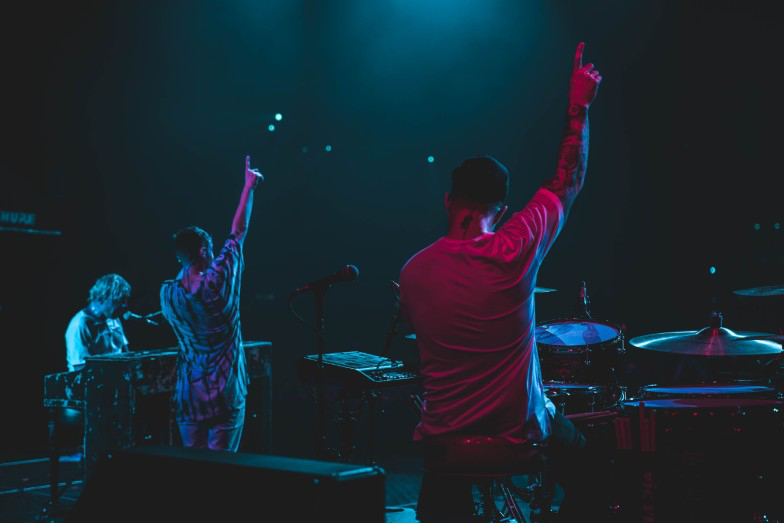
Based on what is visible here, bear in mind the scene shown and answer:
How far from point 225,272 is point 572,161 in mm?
2447

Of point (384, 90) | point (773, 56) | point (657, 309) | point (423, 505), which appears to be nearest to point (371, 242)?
point (384, 90)

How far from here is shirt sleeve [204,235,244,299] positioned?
4.17m

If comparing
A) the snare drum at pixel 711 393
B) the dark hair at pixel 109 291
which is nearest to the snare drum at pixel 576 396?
the snare drum at pixel 711 393

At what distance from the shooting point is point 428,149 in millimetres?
9133

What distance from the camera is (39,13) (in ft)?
24.1

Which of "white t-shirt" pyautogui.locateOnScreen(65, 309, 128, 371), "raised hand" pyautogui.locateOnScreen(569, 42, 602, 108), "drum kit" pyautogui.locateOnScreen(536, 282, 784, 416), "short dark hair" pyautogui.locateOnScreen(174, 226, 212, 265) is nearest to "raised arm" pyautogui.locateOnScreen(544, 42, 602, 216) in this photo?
"raised hand" pyautogui.locateOnScreen(569, 42, 602, 108)

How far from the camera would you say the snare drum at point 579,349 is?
4.86 meters

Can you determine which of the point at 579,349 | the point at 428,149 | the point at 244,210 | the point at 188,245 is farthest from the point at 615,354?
the point at 428,149

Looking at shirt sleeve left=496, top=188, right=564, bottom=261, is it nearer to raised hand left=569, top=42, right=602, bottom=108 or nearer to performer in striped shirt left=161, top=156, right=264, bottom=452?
raised hand left=569, top=42, right=602, bottom=108

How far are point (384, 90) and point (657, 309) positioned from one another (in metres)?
4.28

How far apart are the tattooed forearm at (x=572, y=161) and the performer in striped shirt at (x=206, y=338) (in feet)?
7.83

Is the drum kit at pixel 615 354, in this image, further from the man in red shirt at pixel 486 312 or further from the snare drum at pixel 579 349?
the man in red shirt at pixel 486 312

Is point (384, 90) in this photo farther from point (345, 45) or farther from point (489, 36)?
point (489, 36)

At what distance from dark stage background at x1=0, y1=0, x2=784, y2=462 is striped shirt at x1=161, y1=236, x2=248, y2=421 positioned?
408 cm
